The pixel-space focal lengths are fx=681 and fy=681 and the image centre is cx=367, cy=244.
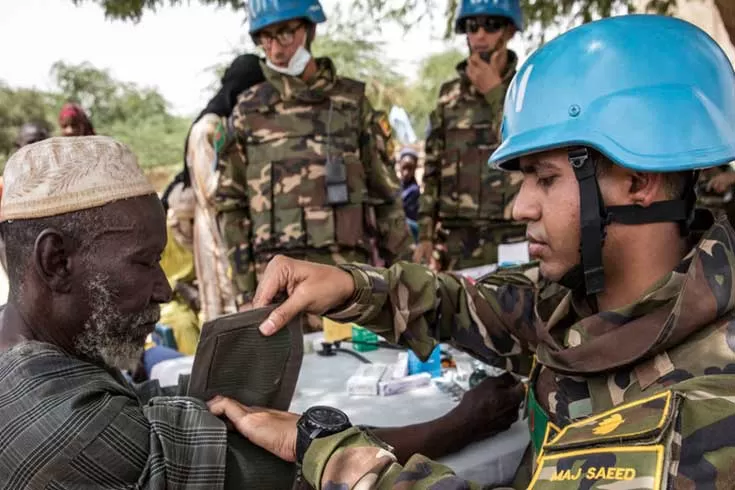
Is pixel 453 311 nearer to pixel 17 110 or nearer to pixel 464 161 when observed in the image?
pixel 464 161

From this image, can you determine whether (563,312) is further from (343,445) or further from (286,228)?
(286,228)

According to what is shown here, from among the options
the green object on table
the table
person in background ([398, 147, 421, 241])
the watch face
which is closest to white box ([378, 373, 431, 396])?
the table

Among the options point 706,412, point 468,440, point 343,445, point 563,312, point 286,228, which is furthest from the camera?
point 286,228

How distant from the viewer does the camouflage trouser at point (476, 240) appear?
501 centimetres

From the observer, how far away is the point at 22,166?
1.50m

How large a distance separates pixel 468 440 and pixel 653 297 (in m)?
0.81

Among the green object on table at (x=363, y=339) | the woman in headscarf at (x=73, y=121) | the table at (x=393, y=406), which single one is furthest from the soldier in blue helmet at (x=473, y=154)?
the woman in headscarf at (x=73, y=121)

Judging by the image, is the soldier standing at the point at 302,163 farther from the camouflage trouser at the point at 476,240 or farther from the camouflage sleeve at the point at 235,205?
the camouflage trouser at the point at 476,240

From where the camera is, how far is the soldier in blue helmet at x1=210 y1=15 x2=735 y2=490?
1.19 meters

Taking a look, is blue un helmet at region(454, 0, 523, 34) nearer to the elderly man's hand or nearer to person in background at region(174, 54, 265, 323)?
person in background at region(174, 54, 265, 323)

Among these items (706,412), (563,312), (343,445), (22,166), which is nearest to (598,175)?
(563,312)

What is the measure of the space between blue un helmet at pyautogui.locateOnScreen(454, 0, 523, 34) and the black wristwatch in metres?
3.78

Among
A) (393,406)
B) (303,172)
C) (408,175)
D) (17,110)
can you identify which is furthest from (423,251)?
(17,110)

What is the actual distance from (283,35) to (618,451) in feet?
11.8
